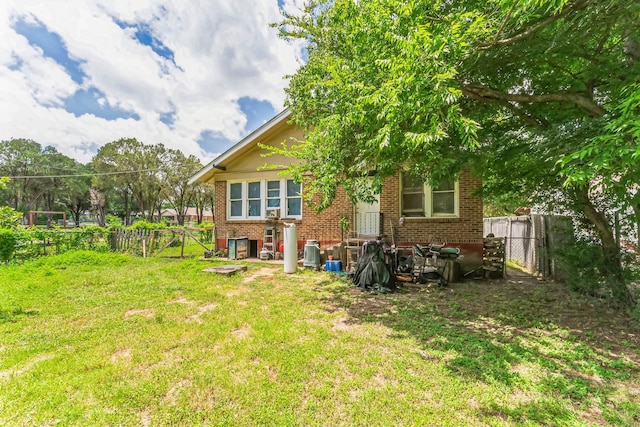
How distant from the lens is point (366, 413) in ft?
7.16

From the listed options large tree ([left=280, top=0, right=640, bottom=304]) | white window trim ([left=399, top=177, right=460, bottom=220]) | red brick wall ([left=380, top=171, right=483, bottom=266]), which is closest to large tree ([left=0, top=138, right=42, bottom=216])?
red brick wall ([left=380, top=171, right=483, bottom=266])

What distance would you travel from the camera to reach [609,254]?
454cm

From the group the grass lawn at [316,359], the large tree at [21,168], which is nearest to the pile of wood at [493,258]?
the grass lawn at [316,359]

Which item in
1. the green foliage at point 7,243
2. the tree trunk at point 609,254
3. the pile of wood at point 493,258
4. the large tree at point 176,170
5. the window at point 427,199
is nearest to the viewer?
the tree trunk at point 609,254

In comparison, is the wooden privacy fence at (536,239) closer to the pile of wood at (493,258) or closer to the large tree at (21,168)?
the pile of wood at (493,258)

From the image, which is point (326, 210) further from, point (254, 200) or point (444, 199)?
point (444, 199)

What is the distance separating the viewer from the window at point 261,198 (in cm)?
1027

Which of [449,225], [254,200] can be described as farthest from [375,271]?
[254,200]

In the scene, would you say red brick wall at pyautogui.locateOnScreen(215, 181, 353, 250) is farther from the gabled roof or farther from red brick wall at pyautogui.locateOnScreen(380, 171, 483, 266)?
red brick wall at pyautogui.locateOnScreen(380, 171, 483, 266)

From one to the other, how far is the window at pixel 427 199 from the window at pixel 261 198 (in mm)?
3826

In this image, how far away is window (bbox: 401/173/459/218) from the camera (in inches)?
314

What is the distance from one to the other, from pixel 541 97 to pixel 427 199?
14.0 feet

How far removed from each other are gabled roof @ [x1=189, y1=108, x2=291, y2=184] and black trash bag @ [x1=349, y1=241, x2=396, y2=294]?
18.6 feet

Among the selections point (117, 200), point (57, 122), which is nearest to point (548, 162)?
point (57, 122)
